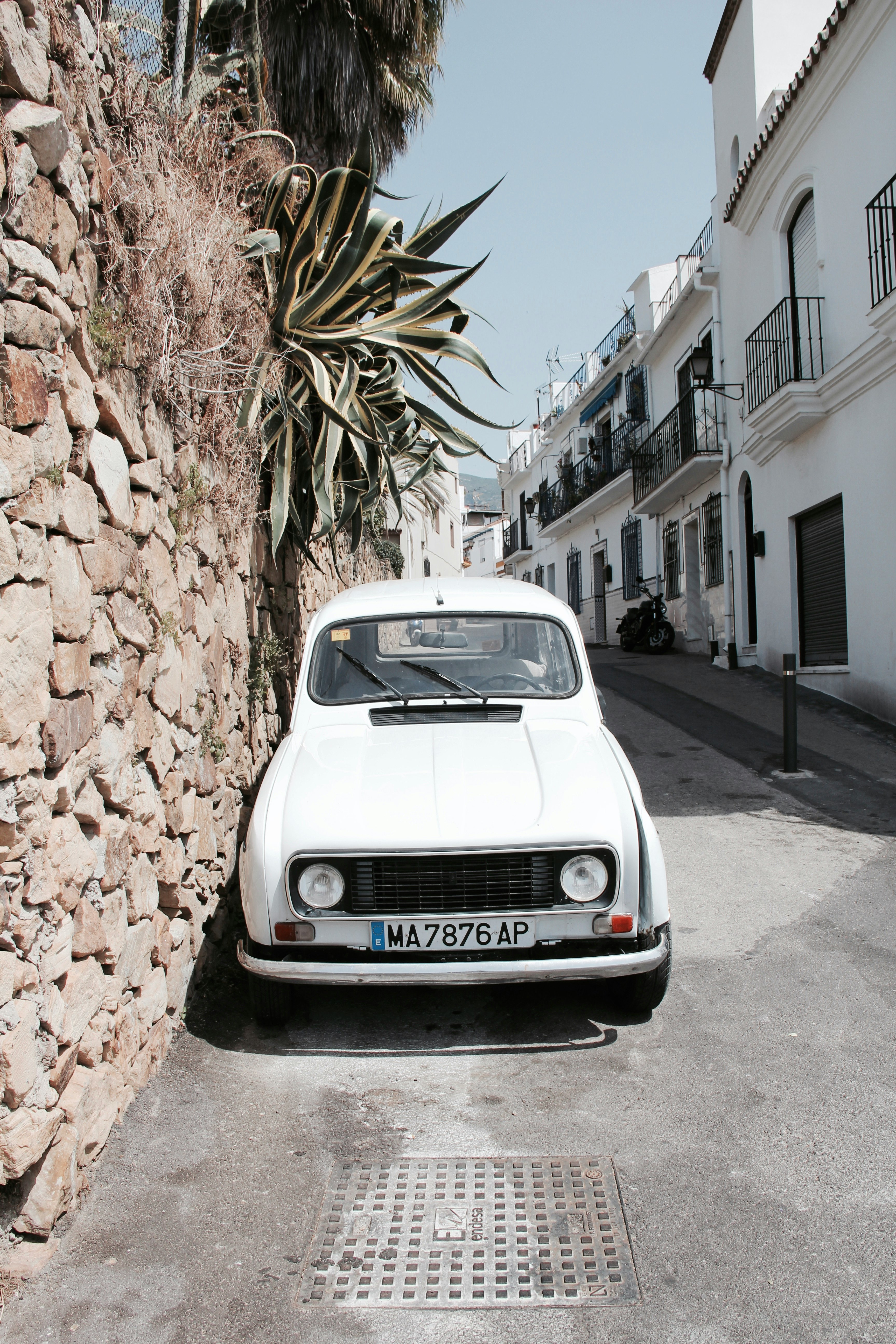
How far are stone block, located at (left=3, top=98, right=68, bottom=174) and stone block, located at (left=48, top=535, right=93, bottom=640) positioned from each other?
106 centimetres

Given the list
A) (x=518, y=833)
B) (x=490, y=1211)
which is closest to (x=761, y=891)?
(x=518, y=833)

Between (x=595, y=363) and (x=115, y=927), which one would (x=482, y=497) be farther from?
(x=115, y=927)

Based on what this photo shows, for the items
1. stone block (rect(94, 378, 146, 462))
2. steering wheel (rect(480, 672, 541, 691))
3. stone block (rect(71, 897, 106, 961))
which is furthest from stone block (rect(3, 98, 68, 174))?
steering wheel (rect(480, 672, 541, 691))

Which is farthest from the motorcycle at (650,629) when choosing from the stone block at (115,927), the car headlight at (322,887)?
the stone block at (115,927)

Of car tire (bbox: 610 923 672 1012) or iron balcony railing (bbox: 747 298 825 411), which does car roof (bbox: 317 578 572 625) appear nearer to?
car tire (bbox: 610 923 672 1012)

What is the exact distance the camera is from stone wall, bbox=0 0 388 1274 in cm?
255

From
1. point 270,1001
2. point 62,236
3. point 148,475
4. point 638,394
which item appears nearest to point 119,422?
point 148,475

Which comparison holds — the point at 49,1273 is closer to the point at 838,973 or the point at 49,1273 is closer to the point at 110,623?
the point at 110,623

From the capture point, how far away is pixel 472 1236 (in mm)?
2627

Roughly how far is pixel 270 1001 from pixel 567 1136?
1.31 m

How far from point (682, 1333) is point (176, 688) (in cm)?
277

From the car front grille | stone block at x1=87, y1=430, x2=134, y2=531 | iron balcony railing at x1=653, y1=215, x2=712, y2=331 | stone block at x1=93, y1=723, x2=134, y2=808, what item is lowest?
the car front grille

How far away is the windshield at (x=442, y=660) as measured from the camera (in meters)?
4.88

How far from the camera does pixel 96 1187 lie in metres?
2.88
